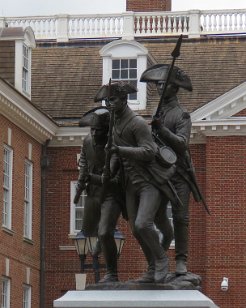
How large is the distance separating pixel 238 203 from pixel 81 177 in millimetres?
23555

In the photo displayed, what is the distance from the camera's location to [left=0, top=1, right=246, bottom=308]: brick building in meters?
38.9

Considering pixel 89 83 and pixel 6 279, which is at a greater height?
pixel 89 83

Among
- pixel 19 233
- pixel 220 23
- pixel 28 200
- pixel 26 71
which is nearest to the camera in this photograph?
pixel 19 233

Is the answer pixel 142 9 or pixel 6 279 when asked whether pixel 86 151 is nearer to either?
pixel 6 279

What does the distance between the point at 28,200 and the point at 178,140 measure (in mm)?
24121

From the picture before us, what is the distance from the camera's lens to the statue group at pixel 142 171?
15930mm

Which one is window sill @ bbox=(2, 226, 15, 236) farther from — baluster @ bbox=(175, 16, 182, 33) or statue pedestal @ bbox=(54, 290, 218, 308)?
statue pedestal @ bbox=(54, 290, 218, 308)

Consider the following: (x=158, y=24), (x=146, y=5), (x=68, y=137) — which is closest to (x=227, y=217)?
(x=68, y=137)

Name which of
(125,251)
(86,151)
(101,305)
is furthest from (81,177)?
(125,251)

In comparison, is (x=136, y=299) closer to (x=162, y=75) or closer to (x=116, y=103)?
(x=116, y=103)

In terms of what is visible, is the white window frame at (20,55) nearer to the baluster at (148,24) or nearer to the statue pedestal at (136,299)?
the baluster at (148,24)

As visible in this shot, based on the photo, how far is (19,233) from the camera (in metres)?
38.6

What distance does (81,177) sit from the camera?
16.6 meters

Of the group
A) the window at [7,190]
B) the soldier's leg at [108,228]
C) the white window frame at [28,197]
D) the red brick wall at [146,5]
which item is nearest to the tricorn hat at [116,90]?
the soldier's leg at [108,228]
